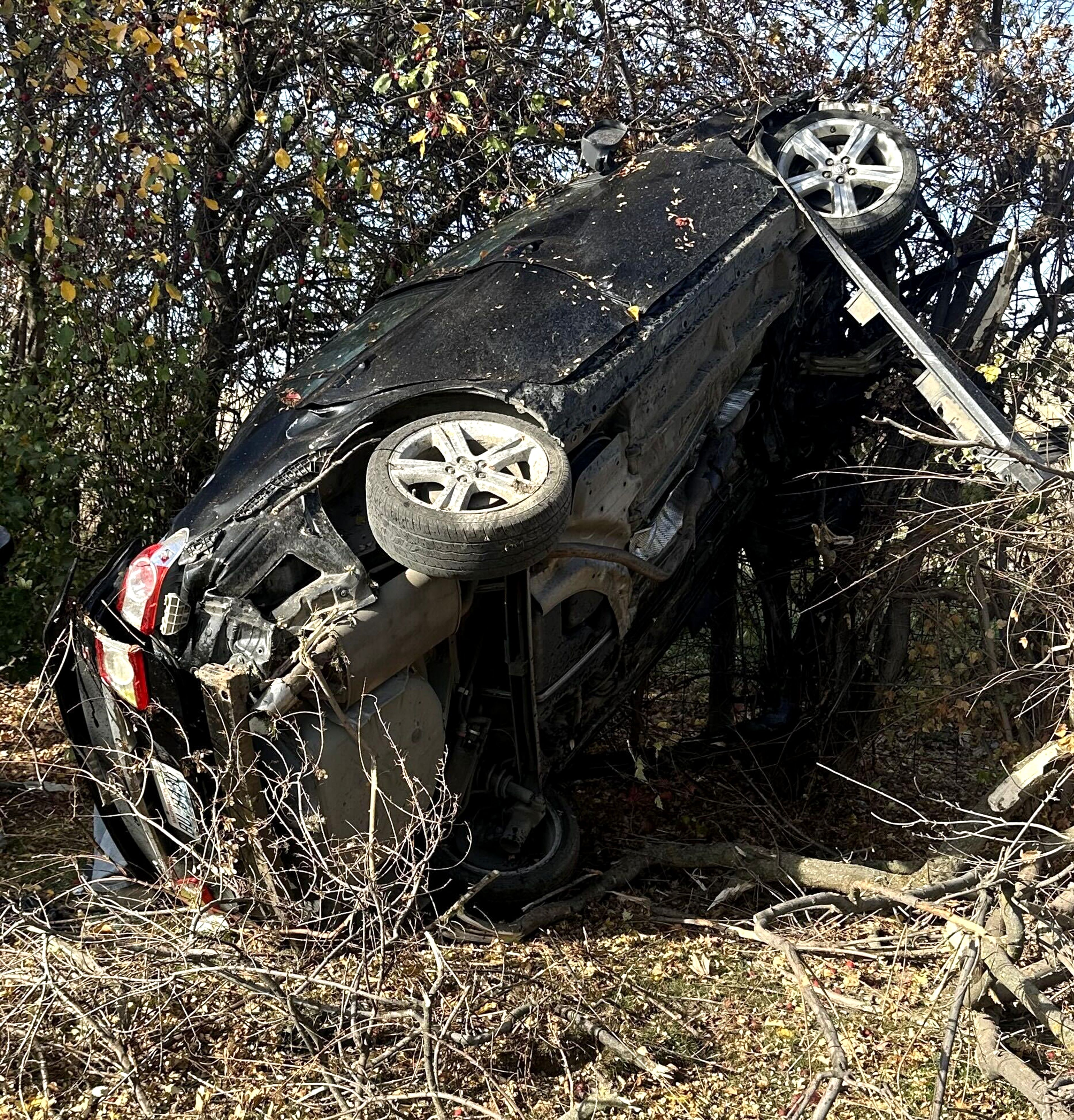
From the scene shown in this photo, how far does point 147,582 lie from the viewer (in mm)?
4227

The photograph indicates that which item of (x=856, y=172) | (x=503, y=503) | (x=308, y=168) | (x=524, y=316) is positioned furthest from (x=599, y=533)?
(x=308, y=168)

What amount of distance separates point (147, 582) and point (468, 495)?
3.83 feet

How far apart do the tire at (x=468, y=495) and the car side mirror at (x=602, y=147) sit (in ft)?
8.65

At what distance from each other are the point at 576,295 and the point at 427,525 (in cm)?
160

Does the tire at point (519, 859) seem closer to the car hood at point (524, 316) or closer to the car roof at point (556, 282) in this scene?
the car hood at point (524, 316)

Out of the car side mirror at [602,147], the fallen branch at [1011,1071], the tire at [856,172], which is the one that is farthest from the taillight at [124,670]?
the tire at [856,172]

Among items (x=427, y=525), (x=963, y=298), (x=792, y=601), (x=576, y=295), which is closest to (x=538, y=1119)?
(x=427, y=525)

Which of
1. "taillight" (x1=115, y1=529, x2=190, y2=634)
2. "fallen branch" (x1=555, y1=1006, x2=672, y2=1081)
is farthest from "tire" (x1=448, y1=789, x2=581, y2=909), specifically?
"taillight" (x1=115, y1=529, x2=190, y2=634)

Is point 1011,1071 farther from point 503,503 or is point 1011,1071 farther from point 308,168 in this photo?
point 308,168

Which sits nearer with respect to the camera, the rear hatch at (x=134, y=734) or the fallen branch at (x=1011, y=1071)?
the fallen branch at (x=1011, y=1071)

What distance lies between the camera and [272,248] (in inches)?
320

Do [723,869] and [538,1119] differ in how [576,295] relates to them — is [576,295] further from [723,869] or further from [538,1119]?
[538,1119]

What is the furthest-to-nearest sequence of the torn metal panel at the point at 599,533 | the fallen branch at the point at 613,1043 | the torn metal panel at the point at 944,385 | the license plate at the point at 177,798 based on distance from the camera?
the torn metal panel at the point at 944,385 < the torn metal panel at the point at 599,533 < the license plate at the point at 177,798 < the fallen branch at the point at 613,1043

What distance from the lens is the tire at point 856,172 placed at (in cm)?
606
